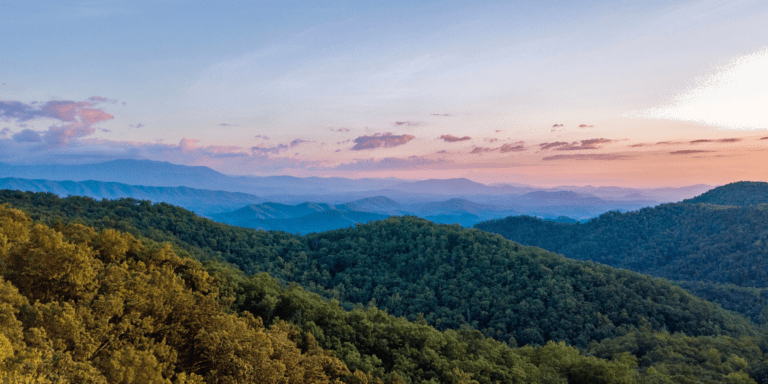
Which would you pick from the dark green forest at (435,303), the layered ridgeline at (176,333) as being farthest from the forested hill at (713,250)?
the layered ridgeline at (176,333)

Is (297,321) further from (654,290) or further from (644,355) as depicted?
(654,290)

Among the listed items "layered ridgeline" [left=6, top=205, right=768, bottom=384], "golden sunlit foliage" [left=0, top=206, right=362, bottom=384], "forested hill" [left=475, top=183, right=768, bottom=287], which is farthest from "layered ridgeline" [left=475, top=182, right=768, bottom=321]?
"golden sunlit foliage" [left=0, top=206, right=362, bottom=384]

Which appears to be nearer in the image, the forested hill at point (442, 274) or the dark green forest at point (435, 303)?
the dark green forest at point (435, 303)

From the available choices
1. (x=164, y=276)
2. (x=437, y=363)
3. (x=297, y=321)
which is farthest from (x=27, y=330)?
(x=437, y=363)

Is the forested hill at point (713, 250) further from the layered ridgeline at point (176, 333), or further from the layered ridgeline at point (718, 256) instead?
the layered ridgeline at point (176, 333)

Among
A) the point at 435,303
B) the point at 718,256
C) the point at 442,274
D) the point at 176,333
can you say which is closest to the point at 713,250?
the point at 718,256

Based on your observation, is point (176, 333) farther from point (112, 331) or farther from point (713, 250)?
point (713, 250)
